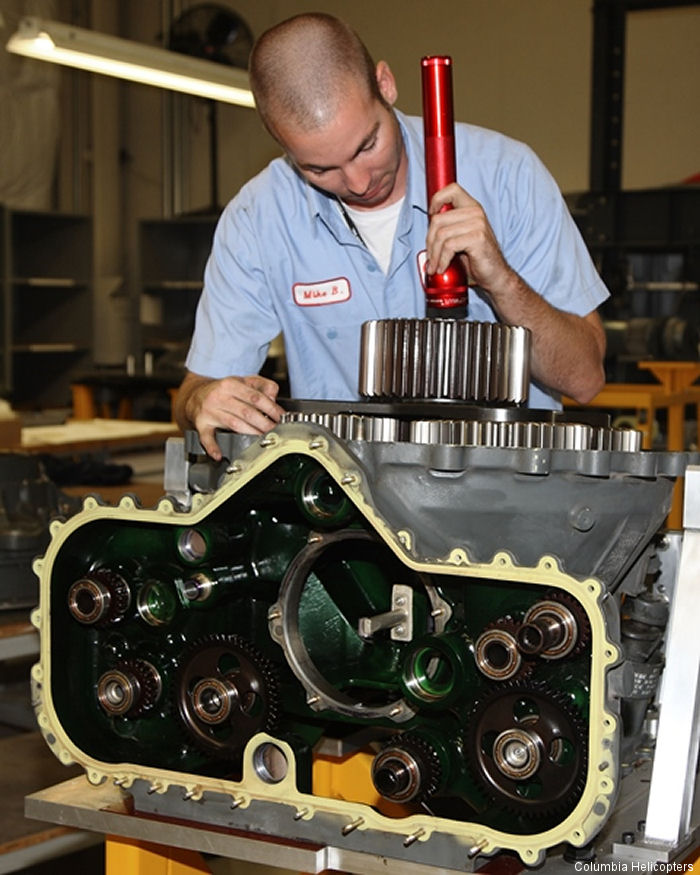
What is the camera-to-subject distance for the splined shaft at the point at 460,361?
115 cm

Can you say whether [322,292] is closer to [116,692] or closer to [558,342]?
[558,342]

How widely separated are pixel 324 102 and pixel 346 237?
0.79ft

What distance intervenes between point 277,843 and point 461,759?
0.17 m

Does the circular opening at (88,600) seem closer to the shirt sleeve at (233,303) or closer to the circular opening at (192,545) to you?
the circular opening at (192,545)

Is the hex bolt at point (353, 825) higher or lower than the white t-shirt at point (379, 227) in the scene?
lower

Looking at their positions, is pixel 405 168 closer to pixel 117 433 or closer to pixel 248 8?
pixel 117 433

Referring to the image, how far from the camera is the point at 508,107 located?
7.06 meters

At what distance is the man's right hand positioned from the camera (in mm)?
1151

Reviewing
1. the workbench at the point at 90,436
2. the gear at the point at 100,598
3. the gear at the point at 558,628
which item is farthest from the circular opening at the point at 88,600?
the workbench at the point at 90,436

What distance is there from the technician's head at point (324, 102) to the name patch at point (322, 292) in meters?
0.15

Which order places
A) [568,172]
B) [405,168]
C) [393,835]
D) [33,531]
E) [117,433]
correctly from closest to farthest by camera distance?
[393,835] < [405,168] < [33,531] < [117,433] < [568,172]

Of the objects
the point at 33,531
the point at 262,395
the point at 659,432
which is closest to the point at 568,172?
the point at 659,432

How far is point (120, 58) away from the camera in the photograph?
411 centimetres

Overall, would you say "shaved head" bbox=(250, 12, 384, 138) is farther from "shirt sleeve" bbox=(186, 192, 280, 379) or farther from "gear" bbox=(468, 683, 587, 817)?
"gear" bbox=(468, 683, 587, 817)
